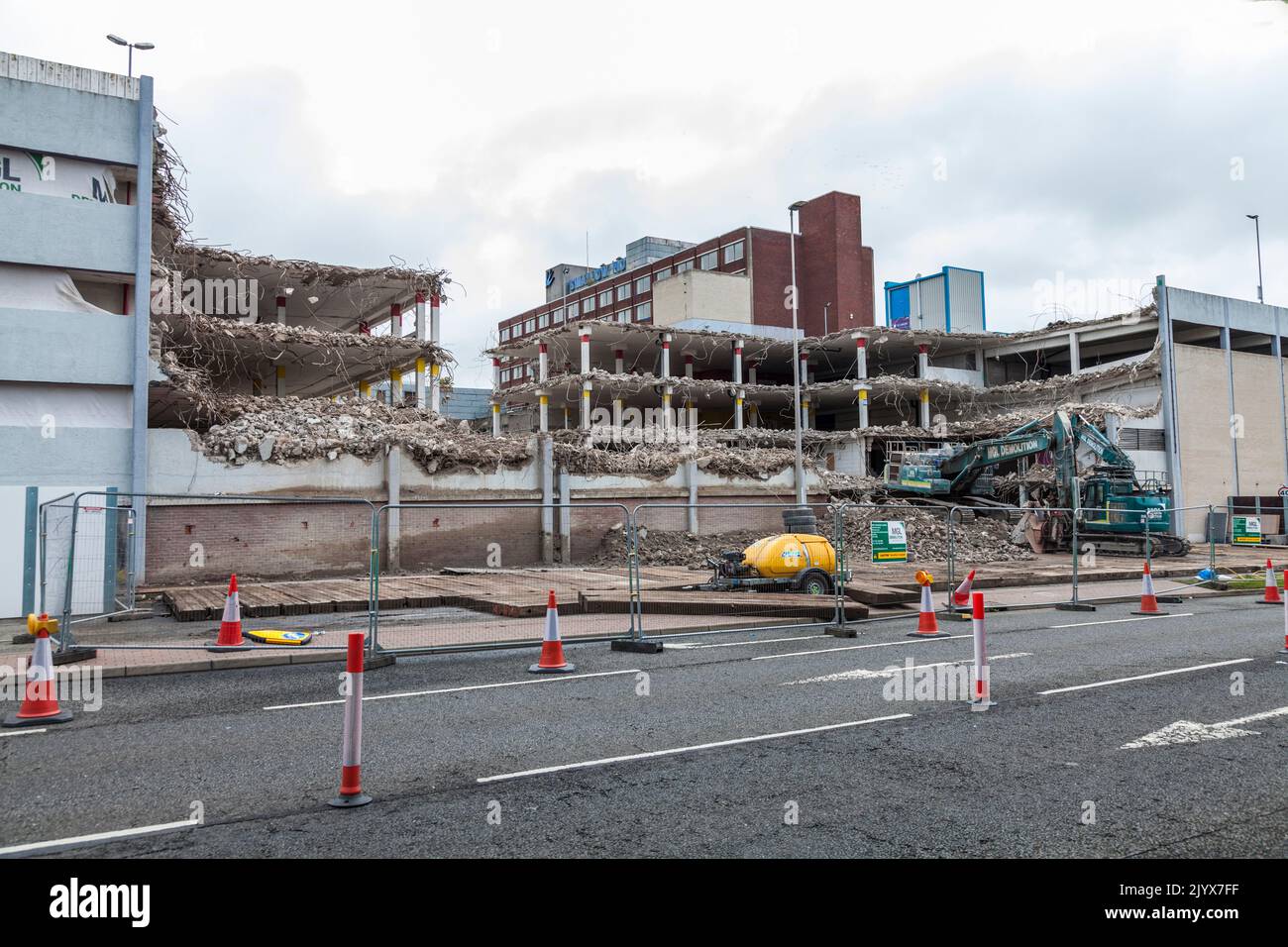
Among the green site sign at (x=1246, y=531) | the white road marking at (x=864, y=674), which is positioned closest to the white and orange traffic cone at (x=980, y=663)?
the white road marking at (x=864, y=674)

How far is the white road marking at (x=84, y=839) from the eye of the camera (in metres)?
4.71

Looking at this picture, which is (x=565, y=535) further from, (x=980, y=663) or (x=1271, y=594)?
(x=980, y=663)

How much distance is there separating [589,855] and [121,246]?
21732 mm

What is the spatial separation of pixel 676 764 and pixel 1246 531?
3681 cm

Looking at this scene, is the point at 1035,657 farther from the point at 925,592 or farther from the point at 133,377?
the point at 133,377

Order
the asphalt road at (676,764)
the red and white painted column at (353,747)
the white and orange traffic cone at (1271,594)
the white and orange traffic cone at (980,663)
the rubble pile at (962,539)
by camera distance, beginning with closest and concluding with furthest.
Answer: the asphalt road at (676,764) < the red and white painted column at (353,747) < the white and orange traffic cone at (980,663) < the white and orange traffic cone at (1271,594) < the rubble pile at (962,539)

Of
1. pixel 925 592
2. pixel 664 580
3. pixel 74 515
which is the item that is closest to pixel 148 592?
pixel 74 515

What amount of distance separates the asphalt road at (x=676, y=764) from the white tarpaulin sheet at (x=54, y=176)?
1613cm

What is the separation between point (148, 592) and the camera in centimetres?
1831

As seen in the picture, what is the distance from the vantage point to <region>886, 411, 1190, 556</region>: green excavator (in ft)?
90.5

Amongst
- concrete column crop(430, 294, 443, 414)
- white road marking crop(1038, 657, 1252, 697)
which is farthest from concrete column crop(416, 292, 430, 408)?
white road marking crop(1038, 657, 1252, 697)

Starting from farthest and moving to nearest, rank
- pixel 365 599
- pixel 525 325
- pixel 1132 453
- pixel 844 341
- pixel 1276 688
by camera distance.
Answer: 1. pixel 525 325
2. pixel 844 341
3. pixel 1132 453
4. pixel 365 599
5. pixel 1276 688

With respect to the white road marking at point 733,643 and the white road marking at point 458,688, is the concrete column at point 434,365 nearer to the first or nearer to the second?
the white road marking at point 733,643

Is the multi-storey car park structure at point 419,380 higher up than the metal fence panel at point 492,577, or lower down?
higher up
